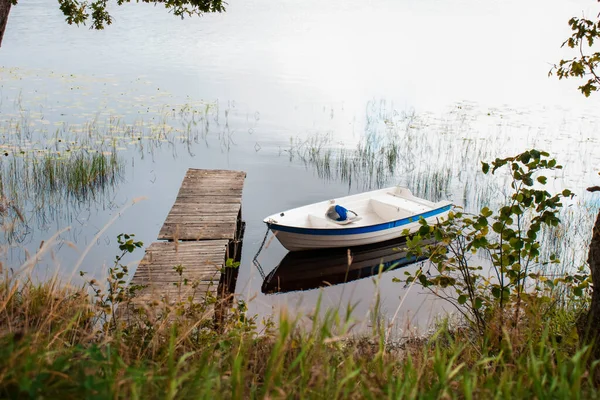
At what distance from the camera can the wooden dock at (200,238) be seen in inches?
288

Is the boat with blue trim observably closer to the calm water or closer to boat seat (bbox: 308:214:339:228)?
boat seat (bbox: 308:214:339:228)

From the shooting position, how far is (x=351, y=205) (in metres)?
11.9

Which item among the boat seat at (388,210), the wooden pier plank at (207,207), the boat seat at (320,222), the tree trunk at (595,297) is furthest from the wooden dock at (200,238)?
the tree trunk at (595,297)

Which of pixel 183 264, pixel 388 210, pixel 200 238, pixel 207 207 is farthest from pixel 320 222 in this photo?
pixel 200 238

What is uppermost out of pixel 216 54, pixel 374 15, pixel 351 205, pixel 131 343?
pixel 374 15

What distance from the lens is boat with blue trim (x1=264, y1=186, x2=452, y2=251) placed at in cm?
1063

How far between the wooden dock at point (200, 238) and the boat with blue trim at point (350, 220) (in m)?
0.89

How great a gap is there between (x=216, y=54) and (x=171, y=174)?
13320mm

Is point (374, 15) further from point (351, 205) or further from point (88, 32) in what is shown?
point (351, 205)

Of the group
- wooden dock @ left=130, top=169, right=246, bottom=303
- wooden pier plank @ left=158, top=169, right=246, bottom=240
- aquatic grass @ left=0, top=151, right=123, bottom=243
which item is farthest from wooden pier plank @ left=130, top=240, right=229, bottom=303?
aquatic grass @ left=0, top=151, right=123, bottom=243

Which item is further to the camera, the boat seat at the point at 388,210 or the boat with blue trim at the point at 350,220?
the boat seat at the point at 388,210

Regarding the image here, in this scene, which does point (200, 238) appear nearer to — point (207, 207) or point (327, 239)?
point (207, 207)

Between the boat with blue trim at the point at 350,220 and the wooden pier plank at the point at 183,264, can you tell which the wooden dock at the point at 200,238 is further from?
the boat with blue trim at the point at 350,220

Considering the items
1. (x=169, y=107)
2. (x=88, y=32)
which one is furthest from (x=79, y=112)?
(x=88, y=32)
